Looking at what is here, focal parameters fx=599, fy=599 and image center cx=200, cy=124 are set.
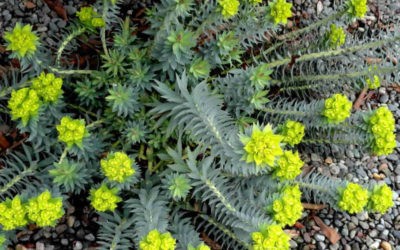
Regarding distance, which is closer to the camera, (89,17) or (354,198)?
(354,198)

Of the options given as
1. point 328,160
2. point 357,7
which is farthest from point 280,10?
point 328,160

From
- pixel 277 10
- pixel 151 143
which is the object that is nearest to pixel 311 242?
pixel 151 143

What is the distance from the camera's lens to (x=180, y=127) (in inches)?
112

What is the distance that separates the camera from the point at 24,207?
260 centimetres

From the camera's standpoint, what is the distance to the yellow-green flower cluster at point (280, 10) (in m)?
2.89

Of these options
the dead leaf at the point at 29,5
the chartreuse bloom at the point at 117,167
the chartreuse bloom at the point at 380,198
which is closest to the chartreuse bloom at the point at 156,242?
the chartreuse bloom at the point at 117,167

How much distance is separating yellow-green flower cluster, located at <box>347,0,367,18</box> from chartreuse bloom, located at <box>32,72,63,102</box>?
1.52 metres

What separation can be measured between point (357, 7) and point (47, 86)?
62.8 inches

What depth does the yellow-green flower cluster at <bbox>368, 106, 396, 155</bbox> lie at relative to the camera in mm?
2799

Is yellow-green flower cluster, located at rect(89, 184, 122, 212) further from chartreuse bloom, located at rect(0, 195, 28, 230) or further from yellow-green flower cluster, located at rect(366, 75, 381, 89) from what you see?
yellow-green flower cluster, located at rect(366, 75, 381, 89)

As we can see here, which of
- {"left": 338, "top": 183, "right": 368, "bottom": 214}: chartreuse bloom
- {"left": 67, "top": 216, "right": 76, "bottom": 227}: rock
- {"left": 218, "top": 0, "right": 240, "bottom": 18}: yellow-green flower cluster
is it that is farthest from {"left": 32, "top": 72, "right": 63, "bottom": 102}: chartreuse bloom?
{"left": 338, "top": 183, "right": 368, "bottom": 214}: chartreuse bloom

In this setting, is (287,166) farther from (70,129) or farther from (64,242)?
(64,242)

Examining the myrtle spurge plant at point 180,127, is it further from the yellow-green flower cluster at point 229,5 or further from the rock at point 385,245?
the rock at point 385,245

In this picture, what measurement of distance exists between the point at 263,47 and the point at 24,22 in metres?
1.45
